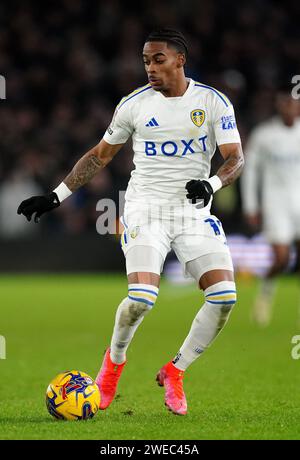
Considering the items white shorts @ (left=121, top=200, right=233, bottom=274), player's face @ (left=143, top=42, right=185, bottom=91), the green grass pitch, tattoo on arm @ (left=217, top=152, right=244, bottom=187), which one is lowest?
the green grass pitch

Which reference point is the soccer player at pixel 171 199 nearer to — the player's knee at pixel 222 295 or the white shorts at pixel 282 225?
the player's knee at pixel 222 295

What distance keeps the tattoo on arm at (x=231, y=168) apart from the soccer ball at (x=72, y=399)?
1.41 metres

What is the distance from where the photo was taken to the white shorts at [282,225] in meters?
11.1

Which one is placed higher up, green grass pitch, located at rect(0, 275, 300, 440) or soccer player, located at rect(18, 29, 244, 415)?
soccer player, located at rect(18, 29, 244, 415)

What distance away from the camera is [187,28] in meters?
21.1

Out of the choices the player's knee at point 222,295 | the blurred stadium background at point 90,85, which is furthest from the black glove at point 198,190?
the blurred stadium background at point 90,85

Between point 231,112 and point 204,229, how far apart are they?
0.71m

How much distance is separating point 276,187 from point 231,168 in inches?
222

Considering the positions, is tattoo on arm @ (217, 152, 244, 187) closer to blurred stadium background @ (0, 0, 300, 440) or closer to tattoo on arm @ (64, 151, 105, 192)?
tattoo on arm @ (64, 151, 105, 192)

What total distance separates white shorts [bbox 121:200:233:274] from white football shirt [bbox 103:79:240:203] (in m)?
0.09

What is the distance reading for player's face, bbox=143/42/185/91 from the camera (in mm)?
5816

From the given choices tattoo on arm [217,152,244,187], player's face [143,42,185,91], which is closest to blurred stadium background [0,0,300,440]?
tattoo on arm [217,152,244,187]
